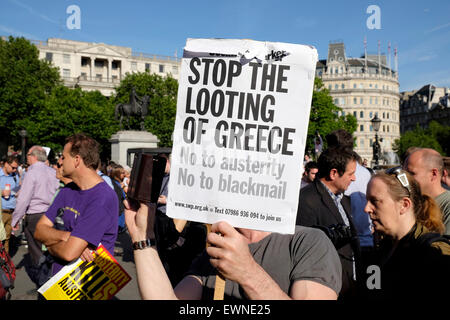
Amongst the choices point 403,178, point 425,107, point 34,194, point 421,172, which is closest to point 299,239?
point 403,178

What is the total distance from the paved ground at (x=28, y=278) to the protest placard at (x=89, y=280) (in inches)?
133

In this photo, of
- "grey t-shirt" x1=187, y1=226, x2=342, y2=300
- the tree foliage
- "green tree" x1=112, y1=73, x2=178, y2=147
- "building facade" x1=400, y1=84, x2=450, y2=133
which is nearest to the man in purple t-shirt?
"grey t-shirt" x1=187, y1=226, x2=342, y2=300

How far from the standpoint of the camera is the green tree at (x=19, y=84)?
46188 millimetres

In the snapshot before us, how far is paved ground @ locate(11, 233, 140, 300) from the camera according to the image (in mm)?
6523

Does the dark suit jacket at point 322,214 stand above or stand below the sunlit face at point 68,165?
below

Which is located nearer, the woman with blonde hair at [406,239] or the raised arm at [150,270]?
the raised arm at [150,270]

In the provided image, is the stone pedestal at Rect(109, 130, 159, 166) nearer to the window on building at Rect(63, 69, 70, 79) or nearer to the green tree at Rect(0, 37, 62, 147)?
the green tree at Rect(0, 37, 62, 147)

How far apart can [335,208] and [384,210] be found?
75cm

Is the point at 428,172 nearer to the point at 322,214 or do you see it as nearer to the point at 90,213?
the point at 322,214

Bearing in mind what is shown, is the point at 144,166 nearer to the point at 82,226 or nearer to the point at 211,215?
the point at 211,215

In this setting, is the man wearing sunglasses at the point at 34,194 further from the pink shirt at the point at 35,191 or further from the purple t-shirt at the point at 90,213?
the purple t-shirt at the point at 90,213

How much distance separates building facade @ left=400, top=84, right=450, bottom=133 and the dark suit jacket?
120m

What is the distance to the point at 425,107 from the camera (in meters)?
123

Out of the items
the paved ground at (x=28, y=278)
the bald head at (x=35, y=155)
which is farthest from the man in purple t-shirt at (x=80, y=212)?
the bald head at (x=35, y=155)
